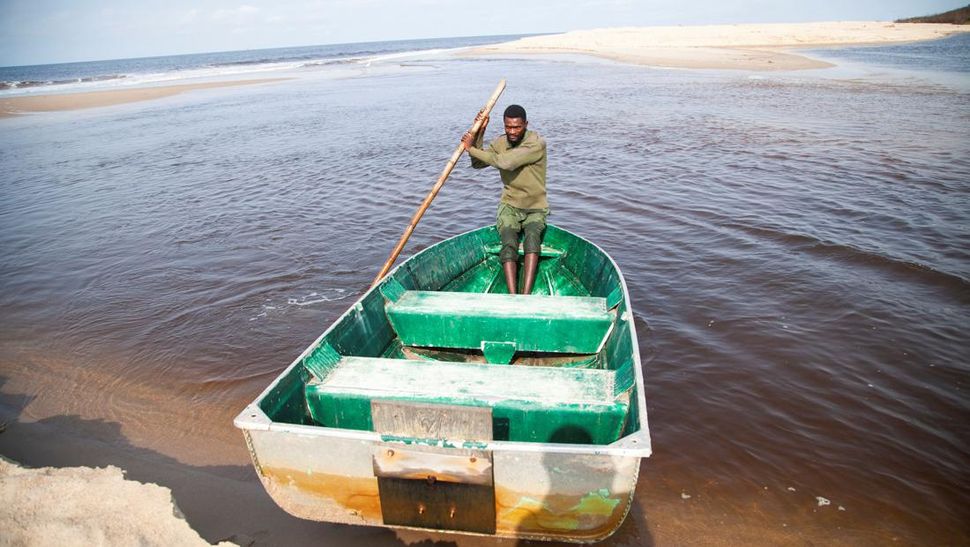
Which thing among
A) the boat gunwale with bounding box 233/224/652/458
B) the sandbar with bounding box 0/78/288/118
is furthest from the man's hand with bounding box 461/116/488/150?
the sandbar with bounding box 0/78/288/118

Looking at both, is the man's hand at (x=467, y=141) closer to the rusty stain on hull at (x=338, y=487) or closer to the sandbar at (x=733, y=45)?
→ the rusty stain on hull at (x=338, y=487)

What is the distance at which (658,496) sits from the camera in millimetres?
3781

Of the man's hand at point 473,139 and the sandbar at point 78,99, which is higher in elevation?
the sandbar at point 78,99

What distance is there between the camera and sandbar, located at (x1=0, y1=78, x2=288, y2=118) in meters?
28.2

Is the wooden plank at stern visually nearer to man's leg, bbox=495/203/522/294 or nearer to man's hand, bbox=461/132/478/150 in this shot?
man's leg, bbox=495/203/522/294

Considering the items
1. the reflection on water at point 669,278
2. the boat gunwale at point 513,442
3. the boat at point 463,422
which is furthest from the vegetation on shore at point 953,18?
the boat gunwale at point 513,442

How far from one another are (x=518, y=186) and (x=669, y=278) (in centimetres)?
287

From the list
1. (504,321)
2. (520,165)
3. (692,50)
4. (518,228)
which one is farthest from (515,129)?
(692,50)

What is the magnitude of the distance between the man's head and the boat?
1.87 metres

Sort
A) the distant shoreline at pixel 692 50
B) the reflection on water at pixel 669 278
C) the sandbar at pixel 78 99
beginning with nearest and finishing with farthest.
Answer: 1. the reflection on water at pixel 669 278
2. the sandbar at pixel 78 99
3. the distant shoreline at pixel 692 50

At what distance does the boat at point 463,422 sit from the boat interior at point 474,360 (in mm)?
12

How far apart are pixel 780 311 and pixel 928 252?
2980mm

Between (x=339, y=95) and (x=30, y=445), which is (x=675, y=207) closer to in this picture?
(x=30, y=445)

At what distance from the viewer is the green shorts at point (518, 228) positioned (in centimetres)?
580
